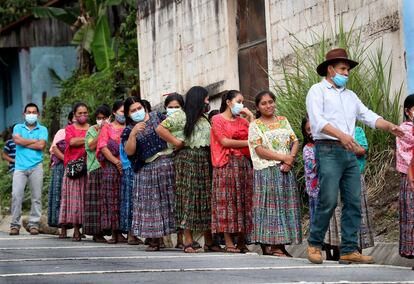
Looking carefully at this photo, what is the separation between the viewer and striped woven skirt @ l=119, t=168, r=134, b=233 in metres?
15.0

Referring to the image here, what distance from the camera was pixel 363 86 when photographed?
47.1 feet

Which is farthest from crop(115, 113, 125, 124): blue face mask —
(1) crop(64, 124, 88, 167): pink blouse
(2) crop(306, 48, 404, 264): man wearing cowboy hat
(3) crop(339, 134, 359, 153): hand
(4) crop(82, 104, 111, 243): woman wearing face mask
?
(3) crop(339, 134, 359, 153): hand

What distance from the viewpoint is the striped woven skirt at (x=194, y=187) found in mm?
13195

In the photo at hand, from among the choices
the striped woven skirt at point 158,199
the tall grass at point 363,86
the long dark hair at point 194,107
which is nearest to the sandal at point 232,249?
the striped woven skirt at point 158,199

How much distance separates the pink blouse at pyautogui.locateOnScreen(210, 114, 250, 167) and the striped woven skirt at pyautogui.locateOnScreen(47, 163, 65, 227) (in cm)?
Result: 460

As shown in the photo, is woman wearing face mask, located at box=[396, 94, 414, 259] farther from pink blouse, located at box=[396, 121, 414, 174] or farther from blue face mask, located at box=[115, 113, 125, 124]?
blue face mask, located at box=[115, 113, 125, 124]

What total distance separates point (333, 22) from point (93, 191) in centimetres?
381

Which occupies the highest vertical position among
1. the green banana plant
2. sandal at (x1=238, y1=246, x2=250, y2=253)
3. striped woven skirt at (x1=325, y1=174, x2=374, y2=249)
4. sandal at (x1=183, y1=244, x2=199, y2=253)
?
the green banana plant

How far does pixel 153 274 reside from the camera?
9766 mm

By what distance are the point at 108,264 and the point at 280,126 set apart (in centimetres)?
254

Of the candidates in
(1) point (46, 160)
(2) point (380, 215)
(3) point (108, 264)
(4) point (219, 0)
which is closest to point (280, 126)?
(2) point (380, 215)

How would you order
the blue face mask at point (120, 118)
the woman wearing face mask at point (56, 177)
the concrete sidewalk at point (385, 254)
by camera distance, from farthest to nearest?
the woman wearing face mask at point (56, 177)
the blue face mask at point (120, 118)
the concrete sidewalk at point (385, 254)

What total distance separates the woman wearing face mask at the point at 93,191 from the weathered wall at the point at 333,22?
3011 mm

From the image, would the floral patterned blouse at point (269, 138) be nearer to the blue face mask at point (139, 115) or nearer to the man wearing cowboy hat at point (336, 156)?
the man wearing cowboy hat at point (336, 156)
